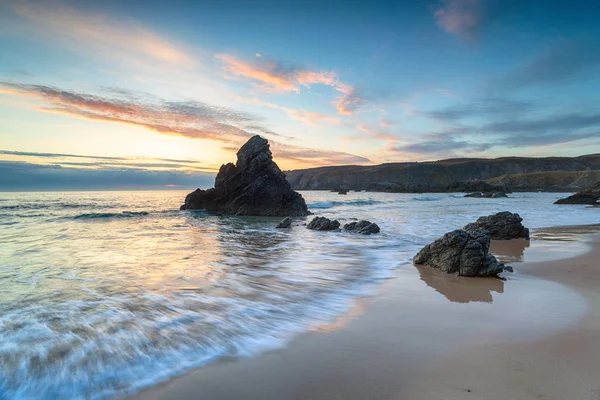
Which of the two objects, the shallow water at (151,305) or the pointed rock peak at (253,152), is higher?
the pointed rock peak at (253,152)

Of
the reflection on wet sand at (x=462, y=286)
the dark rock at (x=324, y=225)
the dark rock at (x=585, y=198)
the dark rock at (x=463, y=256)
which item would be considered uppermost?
the dark rock at (x=585, y=198)

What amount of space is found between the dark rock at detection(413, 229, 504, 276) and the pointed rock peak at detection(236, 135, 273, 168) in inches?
981

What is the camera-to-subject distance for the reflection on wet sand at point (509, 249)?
371 inches

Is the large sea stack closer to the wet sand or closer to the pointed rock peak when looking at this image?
the pointed rock peak

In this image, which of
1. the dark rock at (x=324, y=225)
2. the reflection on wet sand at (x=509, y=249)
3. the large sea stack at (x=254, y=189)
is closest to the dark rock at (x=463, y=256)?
the reflection on wet sand at (x=509, y=249)

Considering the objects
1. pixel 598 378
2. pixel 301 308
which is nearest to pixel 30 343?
pixel 301 308

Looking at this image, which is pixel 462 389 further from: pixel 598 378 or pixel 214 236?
pixel 214 236

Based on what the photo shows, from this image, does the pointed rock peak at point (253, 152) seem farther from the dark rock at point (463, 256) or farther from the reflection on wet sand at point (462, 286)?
the reflection on wet sand at point (462, 286)

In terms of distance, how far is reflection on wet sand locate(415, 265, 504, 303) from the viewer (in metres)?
5.89

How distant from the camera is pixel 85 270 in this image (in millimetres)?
8641

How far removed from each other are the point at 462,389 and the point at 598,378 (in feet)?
4.37

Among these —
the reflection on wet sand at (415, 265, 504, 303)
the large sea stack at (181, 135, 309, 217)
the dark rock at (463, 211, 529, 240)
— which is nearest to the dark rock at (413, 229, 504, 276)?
the reflection on wet sand at (415, 265, 504, 303)

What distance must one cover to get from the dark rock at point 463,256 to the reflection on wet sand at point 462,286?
0.26 meters

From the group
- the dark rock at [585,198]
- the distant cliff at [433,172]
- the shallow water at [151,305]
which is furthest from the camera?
the distant cliff at [433,172]
